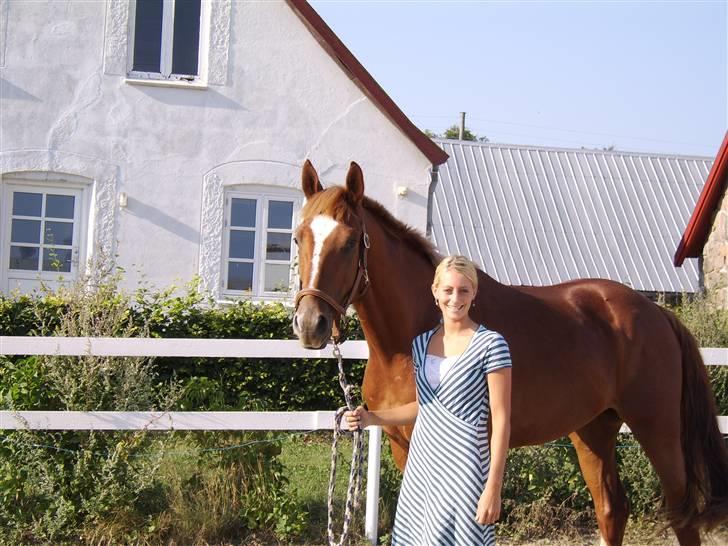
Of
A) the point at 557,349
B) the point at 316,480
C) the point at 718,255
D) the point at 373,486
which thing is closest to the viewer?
the point at 557,349

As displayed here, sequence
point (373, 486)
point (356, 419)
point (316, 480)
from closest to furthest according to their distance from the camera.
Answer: point (356, 419) < point (373, 486) < point (316, 480)

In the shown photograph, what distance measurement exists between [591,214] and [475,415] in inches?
669

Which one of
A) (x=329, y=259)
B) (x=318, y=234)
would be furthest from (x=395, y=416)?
(x=318, y=234)

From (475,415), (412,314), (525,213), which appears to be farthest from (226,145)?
(525,213)

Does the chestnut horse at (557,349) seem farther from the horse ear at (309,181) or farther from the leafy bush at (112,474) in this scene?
the leafy bush at (112,474)

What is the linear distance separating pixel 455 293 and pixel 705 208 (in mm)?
9550

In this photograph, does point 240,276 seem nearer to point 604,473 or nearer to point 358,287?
point 604,473

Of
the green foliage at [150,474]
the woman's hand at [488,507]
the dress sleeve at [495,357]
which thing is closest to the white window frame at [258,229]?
the green foliage at [150,474]

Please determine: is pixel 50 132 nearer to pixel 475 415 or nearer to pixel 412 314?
pixel 412 314

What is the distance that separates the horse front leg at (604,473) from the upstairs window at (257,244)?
6179 millimetres

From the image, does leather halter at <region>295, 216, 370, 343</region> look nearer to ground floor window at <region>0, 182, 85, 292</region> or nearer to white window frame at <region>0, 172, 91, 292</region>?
white window frame at <region>0, 172, 91, 292</region>

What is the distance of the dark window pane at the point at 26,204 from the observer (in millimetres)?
10602

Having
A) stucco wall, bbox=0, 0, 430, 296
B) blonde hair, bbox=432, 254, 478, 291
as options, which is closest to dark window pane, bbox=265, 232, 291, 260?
stucco wall, bbox=0, 0, 430, 296

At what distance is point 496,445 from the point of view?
10.5ft
